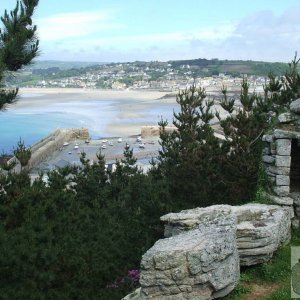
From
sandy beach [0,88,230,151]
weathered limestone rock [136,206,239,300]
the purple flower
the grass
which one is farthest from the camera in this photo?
sandy beach [0,88,230,151]

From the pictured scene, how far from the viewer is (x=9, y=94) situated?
15.7 meters

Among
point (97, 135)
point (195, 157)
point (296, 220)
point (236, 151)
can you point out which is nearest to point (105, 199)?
point (195, 157)

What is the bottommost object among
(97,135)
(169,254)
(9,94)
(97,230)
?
(97,135)

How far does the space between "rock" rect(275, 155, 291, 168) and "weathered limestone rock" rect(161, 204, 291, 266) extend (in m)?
1.07

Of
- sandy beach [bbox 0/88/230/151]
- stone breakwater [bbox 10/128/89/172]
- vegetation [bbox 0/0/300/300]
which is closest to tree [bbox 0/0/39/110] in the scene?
vegetation [bbox 0/0/300/300]

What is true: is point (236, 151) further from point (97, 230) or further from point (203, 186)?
point (97, 230)

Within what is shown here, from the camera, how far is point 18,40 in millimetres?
14836

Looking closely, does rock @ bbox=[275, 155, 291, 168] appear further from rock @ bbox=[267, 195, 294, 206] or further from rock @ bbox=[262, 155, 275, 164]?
rock @ bbox=[267, 195, 294, 206]

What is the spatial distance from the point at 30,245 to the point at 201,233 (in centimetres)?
329

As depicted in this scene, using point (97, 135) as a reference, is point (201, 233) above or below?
above

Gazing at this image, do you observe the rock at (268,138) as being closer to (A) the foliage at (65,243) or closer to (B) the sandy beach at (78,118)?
(A) the foliage at (65,243)

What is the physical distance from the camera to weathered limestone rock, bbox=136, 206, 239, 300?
24.6ft

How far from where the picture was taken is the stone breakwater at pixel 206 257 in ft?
24.6

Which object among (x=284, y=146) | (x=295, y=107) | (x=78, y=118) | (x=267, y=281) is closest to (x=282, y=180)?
(x=284, y=146)
